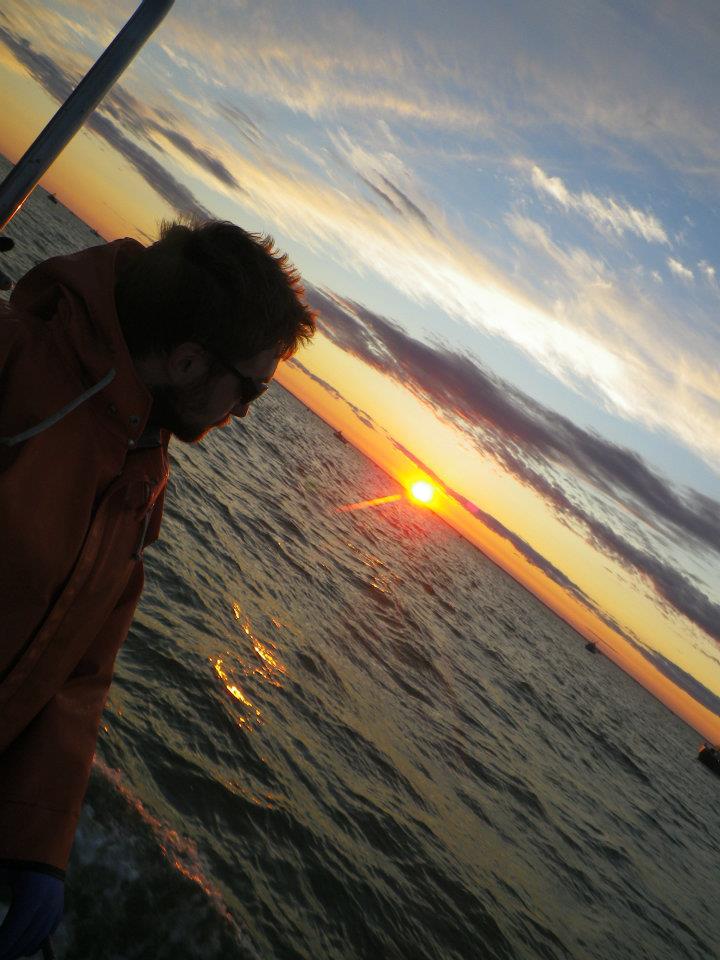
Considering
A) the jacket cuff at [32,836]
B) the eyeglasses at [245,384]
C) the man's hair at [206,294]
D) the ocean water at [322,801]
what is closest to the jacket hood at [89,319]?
the man's hair at [206,294]

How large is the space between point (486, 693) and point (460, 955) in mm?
12336

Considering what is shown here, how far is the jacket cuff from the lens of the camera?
2006 millimetres

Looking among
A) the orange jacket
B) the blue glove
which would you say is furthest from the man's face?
the blue glove

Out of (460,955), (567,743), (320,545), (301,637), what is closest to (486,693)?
(567,743)

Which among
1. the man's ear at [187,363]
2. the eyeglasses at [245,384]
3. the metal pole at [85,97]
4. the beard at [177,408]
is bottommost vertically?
the beard at [177,408]

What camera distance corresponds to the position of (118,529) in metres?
2.16

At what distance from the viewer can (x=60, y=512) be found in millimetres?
1907

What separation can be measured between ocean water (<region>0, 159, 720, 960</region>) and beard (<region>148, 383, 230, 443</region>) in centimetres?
364

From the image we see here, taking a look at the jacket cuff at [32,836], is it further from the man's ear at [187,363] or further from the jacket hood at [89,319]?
the man's ear at [187,363]

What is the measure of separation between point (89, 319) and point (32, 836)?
1951mm

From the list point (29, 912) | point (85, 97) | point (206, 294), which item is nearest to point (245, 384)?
point (206, 294)

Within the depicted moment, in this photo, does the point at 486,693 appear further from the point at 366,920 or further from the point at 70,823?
the point at 70,823

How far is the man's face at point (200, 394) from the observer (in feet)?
7.06

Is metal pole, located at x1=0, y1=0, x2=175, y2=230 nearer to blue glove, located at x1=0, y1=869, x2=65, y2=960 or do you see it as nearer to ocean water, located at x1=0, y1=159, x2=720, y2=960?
blue glove, located at x1=0, y1=869, x2=65, y2=960
